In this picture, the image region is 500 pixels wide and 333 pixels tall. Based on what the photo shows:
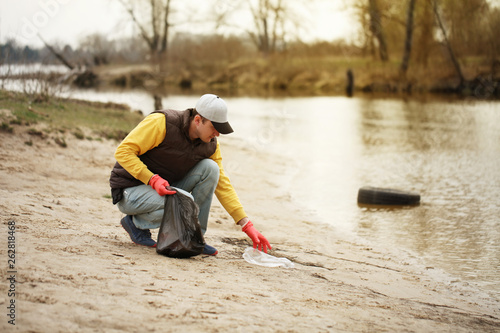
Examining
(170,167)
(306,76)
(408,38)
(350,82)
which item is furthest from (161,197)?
(306,76)

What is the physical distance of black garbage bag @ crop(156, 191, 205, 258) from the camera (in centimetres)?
388

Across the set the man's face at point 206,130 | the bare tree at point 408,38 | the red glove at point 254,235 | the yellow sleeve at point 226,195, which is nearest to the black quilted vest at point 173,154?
the man's face at point 206,130

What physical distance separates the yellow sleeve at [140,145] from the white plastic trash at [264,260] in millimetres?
1098

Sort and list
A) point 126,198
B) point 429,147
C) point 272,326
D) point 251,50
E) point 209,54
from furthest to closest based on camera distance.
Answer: point 251,50, point 209,54, point 429,147, point 126,198, point 272,326

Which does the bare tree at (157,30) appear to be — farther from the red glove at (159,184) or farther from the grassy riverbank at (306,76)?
the red glove at (159,184)

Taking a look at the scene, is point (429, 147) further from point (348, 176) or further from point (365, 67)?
point (365, 67)

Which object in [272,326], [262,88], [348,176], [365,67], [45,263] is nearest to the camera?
[272,326]

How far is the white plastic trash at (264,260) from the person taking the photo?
4.27m

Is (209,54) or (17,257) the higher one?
(209,54)

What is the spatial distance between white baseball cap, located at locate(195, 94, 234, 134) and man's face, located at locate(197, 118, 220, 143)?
41 mm

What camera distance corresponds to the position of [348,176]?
31.1ft

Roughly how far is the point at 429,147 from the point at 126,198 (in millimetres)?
9662

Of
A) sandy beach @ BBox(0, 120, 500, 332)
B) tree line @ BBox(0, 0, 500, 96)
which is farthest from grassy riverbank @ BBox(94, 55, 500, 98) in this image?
sandy beach @ BBox(0, 120, 500, 332)

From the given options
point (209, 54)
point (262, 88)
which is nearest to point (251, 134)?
point (262, 88)
